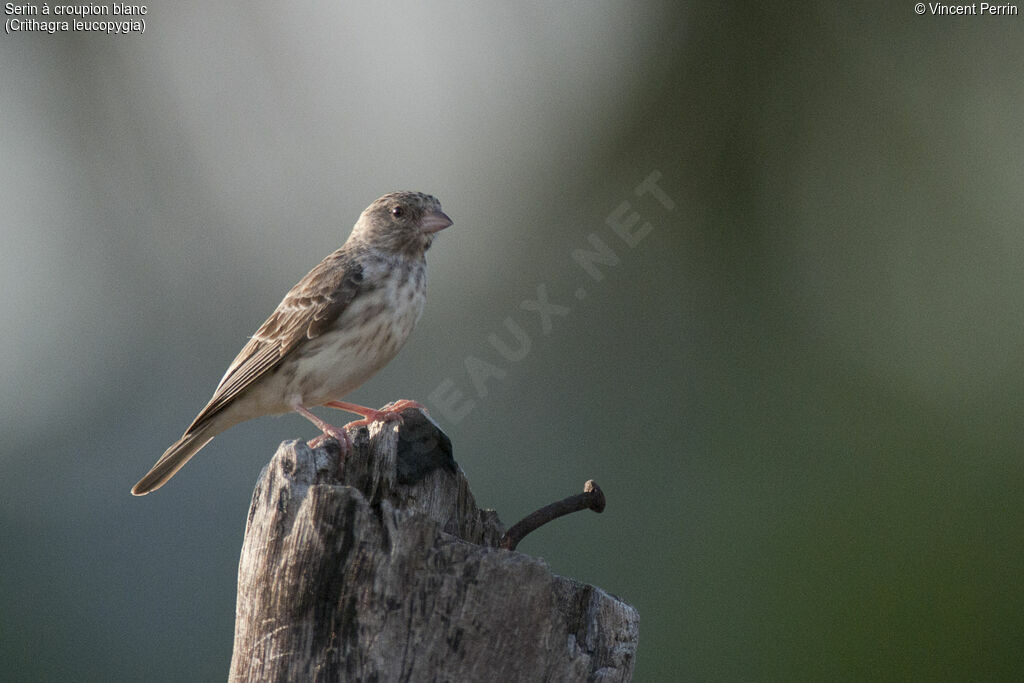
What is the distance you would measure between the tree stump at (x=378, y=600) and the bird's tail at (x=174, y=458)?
112 inches

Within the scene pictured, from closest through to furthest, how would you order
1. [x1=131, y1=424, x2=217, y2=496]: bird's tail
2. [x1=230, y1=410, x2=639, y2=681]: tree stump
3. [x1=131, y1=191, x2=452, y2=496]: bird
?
[x1=230, y1=410, x2=639, y2=681]: tree stump → [x1=131, y1=191, x2=452, y2=496]: bird → [x1=131, y1=424, x2=217, y2=496]: bird's tail

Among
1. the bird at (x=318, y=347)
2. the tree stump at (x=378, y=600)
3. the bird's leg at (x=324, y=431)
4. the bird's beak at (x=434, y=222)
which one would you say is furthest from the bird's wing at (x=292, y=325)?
the tree stump at (x=378, y=600)

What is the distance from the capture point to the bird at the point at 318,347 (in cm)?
481

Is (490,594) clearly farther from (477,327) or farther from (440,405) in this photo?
(477,327)

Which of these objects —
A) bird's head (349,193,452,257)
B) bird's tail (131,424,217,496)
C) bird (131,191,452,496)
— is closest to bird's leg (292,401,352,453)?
bird (131,191,452,496)

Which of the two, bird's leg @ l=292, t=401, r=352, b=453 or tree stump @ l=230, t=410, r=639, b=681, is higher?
bird's leg @ l=292, t=401, r=352, b=453

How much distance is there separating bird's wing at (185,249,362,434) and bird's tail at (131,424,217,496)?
0.26ft

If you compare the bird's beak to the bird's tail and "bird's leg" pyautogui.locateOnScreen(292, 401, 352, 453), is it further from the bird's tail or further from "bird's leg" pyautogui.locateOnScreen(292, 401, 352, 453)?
the bird's tail

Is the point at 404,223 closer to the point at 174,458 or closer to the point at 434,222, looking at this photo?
the point at 434,222

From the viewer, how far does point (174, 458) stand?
507 centimetres

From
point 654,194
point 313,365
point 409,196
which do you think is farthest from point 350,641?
point 654,194

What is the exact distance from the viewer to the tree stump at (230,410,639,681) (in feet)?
7.23

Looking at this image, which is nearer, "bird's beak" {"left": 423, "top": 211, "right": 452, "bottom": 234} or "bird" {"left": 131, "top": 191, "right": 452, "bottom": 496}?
"bird" {"left": 131, "top": 191, "right": 452, "bottom": 496}

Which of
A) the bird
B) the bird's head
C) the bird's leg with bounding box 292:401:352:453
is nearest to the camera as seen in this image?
the bird's leg with bounding box 292:401:352:453
